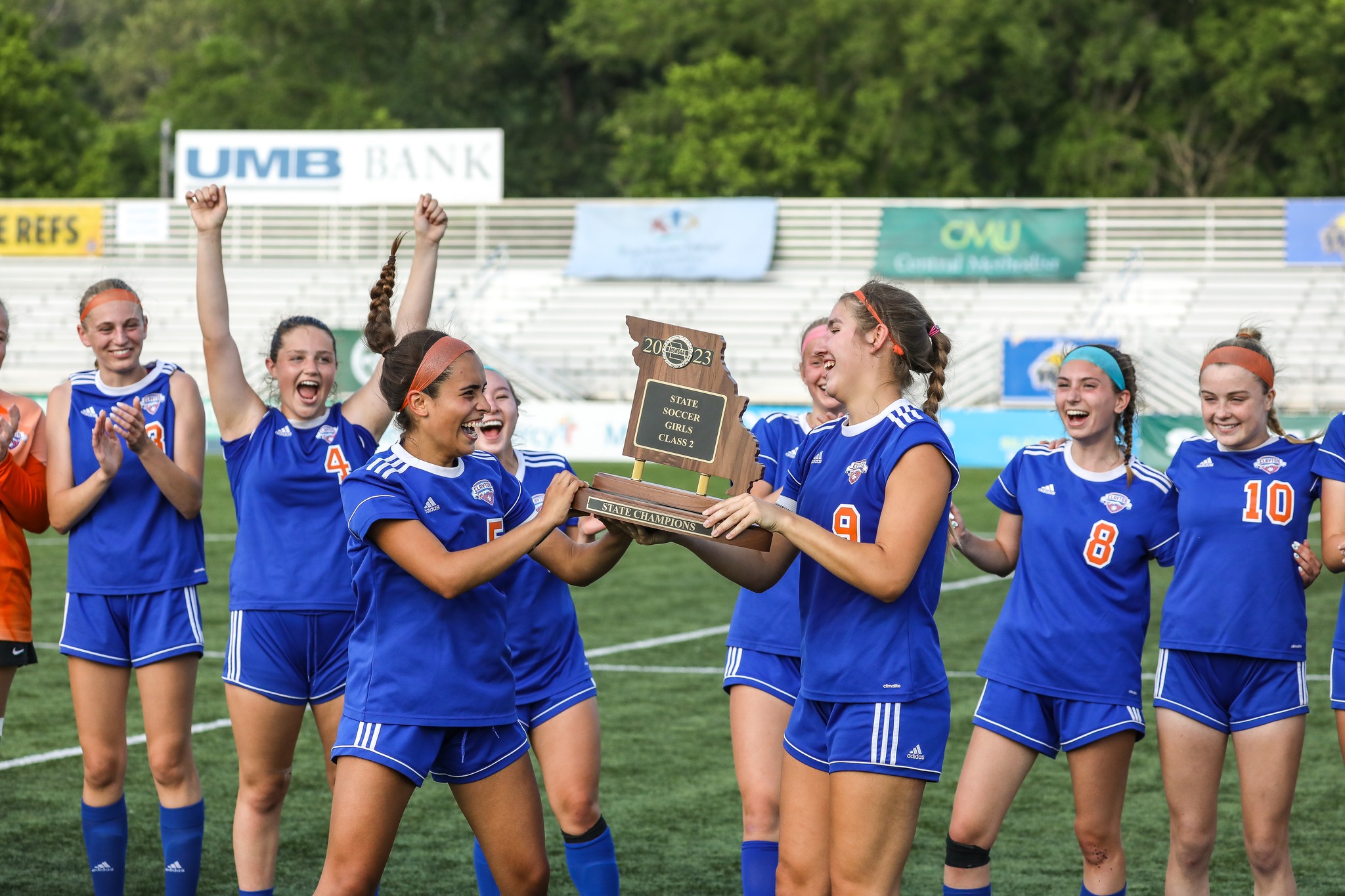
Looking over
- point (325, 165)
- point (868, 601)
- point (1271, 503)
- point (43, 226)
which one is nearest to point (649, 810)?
point (1271, 503)

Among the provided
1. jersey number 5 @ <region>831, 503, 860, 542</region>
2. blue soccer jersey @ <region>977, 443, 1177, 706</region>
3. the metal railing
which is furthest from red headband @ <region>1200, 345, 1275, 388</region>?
Result: the metal railing

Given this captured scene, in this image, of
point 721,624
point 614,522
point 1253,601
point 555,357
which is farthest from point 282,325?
point 555,357

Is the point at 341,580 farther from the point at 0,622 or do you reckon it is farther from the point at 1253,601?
the point at 1253,601

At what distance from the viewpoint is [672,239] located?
3438 centimetres

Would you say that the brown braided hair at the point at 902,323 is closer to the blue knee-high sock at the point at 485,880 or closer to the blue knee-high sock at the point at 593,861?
the blue knee-high sock at the point at 593,861

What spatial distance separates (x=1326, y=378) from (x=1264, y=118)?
46.0ft

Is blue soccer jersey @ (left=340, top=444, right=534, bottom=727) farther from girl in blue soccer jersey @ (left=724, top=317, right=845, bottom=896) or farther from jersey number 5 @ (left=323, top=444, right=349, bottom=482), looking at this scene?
girl in blue soccer jersey @ (left=724, top=317, right=845, bottom=896)

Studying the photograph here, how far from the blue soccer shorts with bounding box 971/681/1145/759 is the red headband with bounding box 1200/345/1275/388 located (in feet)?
3.76

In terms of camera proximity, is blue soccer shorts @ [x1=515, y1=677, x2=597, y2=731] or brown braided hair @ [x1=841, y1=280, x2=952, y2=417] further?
blue soccer shorts @ [x1=515, y1=677, x2=597, y2=731]

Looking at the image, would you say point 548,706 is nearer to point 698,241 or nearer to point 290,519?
point 290,519

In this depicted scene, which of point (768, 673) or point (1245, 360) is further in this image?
point (768, 673)

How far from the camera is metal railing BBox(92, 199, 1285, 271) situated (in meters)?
33.7

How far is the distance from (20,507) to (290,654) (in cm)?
116

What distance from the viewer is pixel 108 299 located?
5332 mm
